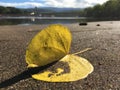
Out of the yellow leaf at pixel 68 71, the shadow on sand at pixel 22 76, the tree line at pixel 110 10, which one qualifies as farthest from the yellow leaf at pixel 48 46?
the tree line at pixel 110 10

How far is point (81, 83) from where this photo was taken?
6758 mm

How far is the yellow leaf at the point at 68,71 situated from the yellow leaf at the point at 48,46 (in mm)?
267

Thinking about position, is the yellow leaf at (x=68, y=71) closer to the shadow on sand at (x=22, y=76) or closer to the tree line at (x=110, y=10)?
the shadow on sand at (x=22, y=76)

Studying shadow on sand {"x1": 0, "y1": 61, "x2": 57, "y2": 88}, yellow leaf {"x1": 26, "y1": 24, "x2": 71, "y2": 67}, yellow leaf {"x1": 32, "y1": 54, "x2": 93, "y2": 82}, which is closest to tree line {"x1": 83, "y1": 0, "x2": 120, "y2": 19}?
yellow leaf {"x1": 32, "y1": 54, "x2": 93, "y2": 82}

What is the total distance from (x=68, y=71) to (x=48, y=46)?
90cm

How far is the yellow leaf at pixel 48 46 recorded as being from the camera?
763 cm

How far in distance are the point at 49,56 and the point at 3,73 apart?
131 centimetres

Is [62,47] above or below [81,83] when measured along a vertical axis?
above

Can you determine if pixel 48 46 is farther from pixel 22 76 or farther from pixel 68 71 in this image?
pixel 22 76

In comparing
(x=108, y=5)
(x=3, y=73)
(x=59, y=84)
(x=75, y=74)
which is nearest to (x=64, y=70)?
(x=75, y=74)

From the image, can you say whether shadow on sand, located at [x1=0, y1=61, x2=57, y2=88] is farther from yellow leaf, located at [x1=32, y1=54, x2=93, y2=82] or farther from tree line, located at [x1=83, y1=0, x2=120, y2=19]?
tree line, located at [x1=83, y1=0, x2=120, y2=19]

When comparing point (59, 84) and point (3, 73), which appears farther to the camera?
point (3, 73)

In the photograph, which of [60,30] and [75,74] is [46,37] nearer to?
[60,30]

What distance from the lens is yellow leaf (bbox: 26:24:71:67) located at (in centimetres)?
763
